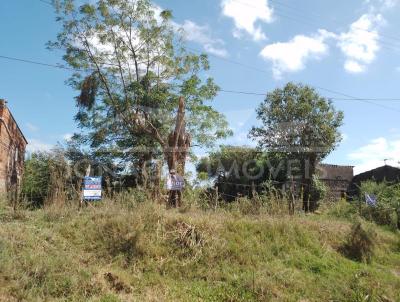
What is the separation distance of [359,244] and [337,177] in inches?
984

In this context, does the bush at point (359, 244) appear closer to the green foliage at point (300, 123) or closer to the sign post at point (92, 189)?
the sign post at point (92, 189)

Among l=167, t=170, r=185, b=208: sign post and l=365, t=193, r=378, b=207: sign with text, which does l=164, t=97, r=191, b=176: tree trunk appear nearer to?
l=167, t=170, r=185, b=208: sign post

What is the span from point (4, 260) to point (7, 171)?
1405 centimetres

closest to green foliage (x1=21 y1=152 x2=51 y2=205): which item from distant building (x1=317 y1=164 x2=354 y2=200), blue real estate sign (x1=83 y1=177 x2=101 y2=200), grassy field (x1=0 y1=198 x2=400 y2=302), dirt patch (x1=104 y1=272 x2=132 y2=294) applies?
blue real estate sign (x1=83 y1=177 x2=101 y2=200)

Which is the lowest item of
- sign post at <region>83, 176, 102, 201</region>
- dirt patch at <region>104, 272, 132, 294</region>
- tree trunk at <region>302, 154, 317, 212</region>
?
dirt patch at <region>104, 272, 132, 294</region>

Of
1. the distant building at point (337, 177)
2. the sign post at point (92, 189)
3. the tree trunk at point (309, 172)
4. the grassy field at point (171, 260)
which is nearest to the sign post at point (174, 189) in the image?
the grassy field at point (171, 260)

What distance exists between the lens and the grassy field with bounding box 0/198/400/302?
597 cm

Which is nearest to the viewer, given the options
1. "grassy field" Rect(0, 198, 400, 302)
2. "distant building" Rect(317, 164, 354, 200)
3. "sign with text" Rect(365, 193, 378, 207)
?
"grassy field" Rect(0, 198, 400, 302)

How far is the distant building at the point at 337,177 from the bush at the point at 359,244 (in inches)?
891

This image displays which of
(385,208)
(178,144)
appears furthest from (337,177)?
(178,144)

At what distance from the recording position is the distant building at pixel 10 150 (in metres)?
17.2

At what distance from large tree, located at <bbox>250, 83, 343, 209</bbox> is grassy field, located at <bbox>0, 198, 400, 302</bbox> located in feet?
44.2

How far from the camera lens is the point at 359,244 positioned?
9398mm

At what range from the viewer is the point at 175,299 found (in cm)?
617
